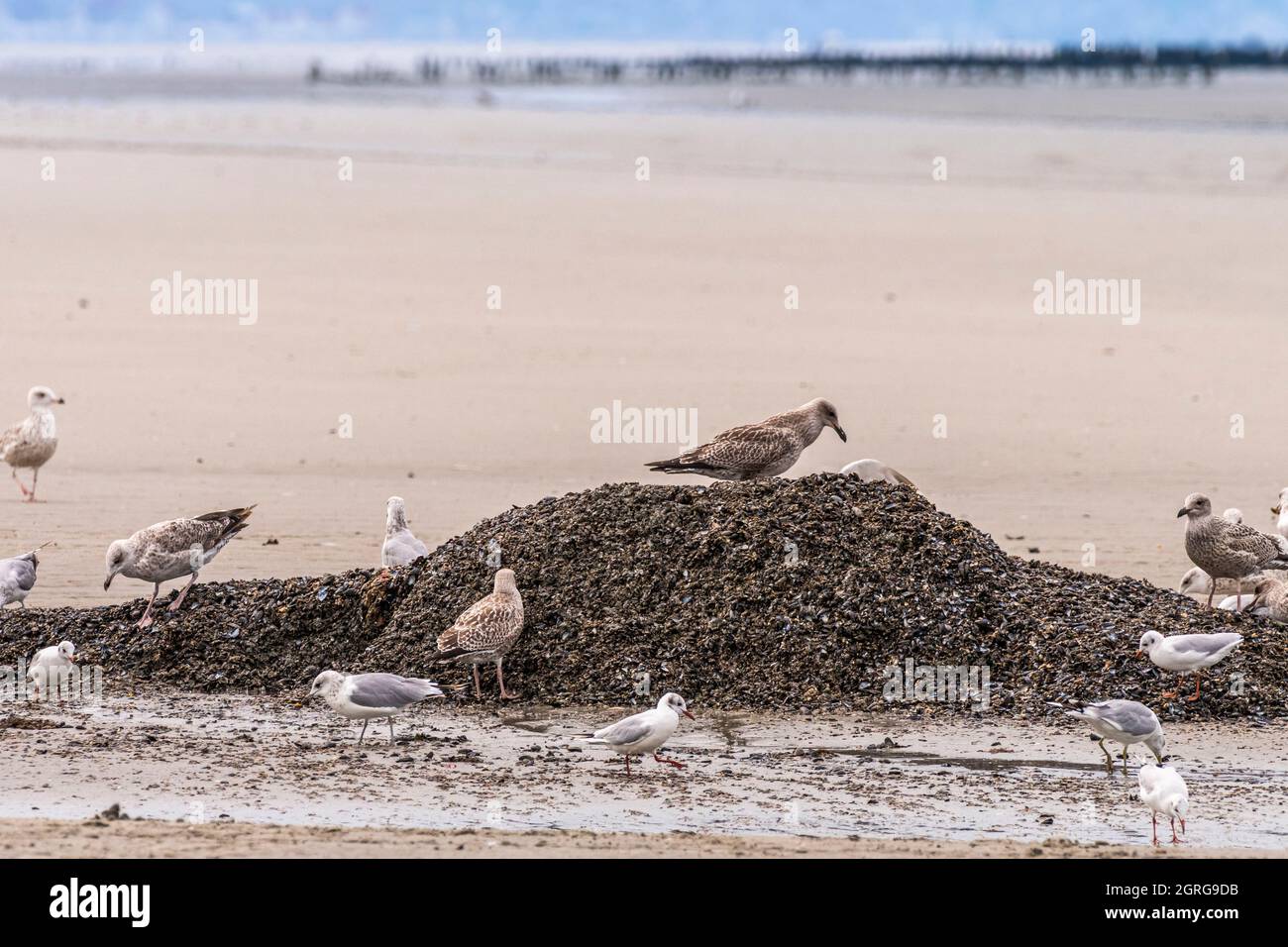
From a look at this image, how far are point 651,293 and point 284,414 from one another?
29.4 ft

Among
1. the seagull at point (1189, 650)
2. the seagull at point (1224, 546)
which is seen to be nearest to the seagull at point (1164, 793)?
the seagull at point (1189, 650)

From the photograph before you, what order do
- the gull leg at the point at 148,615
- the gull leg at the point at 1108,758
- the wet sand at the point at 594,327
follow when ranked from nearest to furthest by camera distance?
the gull leg at the point at 1108,758 < the gull leg at the point at 148,615 < the wet sand at the point at 594,327

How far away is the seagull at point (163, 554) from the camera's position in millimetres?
12188

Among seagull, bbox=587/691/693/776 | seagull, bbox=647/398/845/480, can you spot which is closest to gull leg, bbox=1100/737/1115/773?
seagull, bbox=587/691/693/776

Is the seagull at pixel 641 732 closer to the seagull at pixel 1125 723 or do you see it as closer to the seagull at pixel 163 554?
the seagull at pixel 1125 723

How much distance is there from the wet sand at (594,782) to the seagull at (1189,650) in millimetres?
358

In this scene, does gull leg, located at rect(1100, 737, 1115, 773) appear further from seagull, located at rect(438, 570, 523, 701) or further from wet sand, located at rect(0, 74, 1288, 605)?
wet sand, located at rect(0, 74, 1288, 605)

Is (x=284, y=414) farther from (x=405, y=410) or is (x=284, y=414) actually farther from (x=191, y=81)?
(x=191, y=81)

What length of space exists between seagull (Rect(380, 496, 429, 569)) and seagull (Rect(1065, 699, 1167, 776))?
16.1ft

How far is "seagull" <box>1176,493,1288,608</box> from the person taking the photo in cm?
1278

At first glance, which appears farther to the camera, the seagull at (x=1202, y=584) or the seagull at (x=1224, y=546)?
the seagull at (x=1202, y=584)

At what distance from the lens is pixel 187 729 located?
406 inches

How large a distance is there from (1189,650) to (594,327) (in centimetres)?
1558
